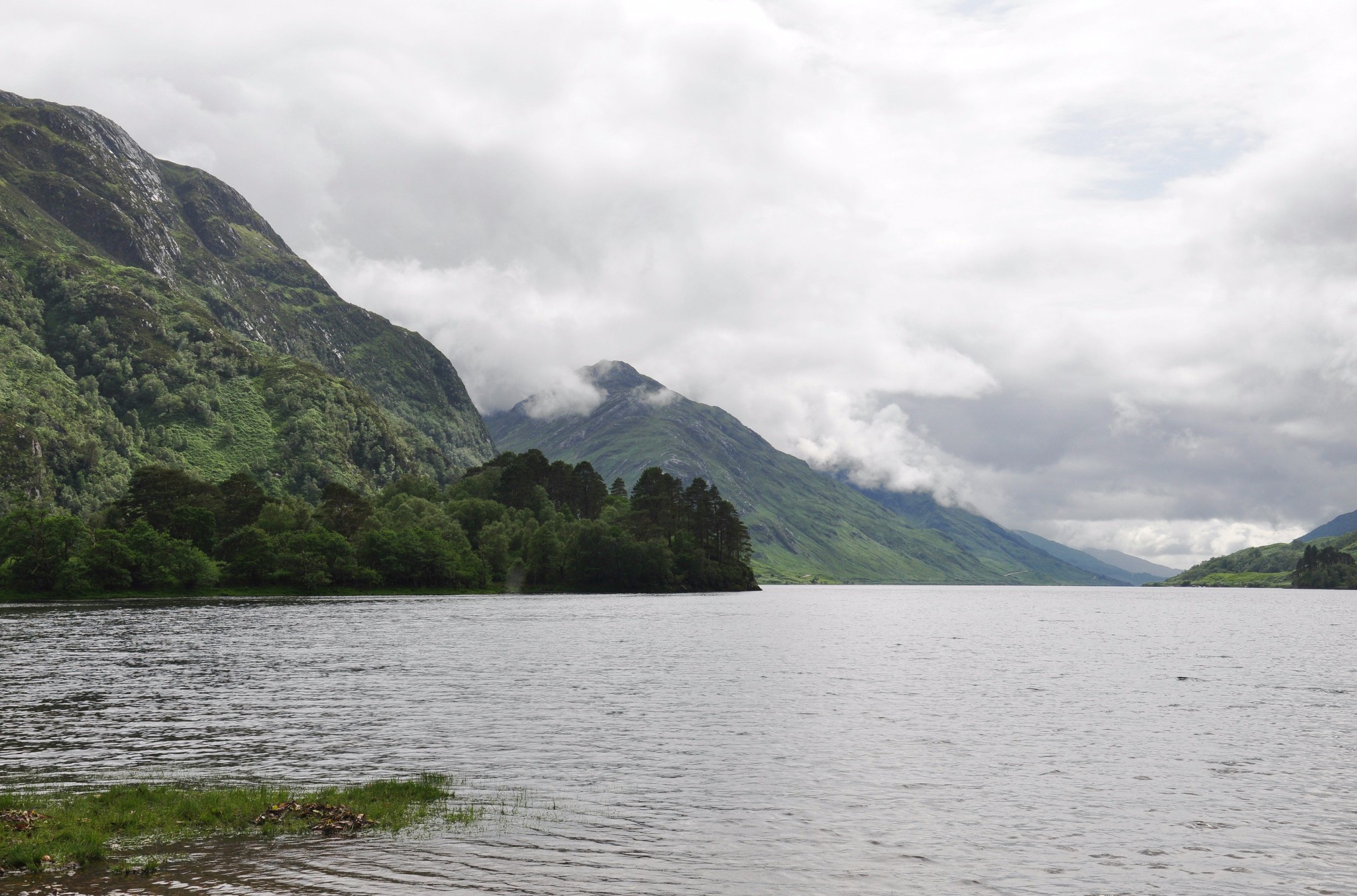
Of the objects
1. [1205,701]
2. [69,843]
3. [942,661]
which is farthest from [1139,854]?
[942,661]

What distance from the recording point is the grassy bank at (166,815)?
27.4 meters

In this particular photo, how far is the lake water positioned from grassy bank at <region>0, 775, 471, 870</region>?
5.95 feet

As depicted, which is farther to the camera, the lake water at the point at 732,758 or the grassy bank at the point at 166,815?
the lake water at the point at 732,758

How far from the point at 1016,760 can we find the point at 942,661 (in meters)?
60.3

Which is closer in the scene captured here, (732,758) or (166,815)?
(166,815)

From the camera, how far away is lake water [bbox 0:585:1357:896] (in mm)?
28344

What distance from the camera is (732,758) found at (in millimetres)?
47156

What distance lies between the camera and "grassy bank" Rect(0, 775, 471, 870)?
89.9 ft

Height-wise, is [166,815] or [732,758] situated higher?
[166,815]

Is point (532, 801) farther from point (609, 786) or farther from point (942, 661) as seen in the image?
point (942, 661)

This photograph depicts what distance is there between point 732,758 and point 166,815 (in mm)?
25246

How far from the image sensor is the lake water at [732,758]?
28.3 metres

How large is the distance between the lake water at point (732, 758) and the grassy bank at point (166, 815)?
181 centimetres

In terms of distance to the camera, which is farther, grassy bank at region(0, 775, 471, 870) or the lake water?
the lake water
